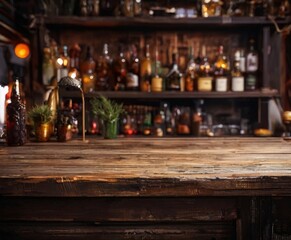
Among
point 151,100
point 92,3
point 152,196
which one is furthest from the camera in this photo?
point 151,100

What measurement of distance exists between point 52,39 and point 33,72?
0.92 feet

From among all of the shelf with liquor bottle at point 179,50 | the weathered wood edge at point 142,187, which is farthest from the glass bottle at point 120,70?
the weathered wood edge at point 142,187

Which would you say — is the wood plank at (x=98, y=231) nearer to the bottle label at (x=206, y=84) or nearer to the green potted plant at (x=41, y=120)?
the green potted plant at (x=41, y=120)

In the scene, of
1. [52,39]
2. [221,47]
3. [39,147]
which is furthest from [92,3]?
[39,147]

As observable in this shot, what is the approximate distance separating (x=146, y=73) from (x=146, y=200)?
191 centimetres

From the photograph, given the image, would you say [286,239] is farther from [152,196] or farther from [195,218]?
[152,196]

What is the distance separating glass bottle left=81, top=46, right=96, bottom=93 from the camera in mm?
2785

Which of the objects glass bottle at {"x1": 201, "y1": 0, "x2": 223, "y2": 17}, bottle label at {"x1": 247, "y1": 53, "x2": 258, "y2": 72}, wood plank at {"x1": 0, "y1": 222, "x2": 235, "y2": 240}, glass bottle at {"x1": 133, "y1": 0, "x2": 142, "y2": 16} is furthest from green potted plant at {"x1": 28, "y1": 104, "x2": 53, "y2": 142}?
bottle label at {"x1": 247, "y1": 53, "x2": 258, "y2": 72}

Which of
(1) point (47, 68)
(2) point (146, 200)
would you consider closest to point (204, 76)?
(1) point (47, 68)

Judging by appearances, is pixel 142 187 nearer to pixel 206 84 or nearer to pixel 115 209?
pixel 115 209

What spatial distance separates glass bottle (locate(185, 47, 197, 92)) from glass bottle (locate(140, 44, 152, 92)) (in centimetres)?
29

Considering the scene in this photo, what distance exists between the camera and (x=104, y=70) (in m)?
2.91

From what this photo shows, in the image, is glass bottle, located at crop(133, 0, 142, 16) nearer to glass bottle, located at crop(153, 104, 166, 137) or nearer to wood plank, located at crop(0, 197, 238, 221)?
glass bottle, located at crop(153, 104, 166, 137)

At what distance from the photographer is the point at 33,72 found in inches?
111
